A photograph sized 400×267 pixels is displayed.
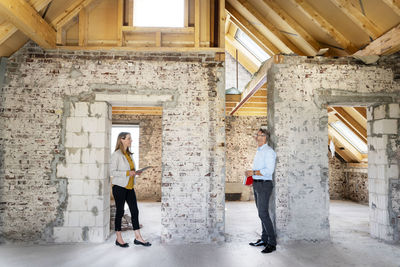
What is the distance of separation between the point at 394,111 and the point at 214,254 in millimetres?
3432

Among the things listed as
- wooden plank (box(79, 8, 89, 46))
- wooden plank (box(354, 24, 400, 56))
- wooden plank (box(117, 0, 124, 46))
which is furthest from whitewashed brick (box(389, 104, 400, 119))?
wooden plank (box(79, 8, 89, 46))

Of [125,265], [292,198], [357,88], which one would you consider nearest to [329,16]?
[357,88]

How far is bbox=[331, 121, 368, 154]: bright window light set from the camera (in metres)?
7.62

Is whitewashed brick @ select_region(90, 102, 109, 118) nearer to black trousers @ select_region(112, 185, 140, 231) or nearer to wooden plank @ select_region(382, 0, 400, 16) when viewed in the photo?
black trousers @ select_region(112, 185, 140, 231)

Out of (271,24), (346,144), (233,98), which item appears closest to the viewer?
(271,24)

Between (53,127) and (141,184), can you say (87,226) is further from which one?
(141,184)

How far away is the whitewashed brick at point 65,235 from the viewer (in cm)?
413

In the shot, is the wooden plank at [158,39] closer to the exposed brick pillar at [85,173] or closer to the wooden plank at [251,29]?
the exposed brick pillar at [85,173]

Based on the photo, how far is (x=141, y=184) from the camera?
8969mm

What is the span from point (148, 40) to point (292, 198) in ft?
10.8

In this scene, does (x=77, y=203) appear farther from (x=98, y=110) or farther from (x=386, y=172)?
(x=386, y=172)

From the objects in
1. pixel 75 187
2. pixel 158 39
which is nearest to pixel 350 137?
pixel 158 39

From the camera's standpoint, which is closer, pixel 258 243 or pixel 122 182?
pixel 122 182

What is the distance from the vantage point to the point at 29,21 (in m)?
3.56
